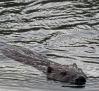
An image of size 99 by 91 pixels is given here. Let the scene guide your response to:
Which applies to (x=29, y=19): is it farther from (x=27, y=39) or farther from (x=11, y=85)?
(x=11, y=85)

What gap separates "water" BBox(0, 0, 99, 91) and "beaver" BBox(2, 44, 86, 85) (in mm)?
221

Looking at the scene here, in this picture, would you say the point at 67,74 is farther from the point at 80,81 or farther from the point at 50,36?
the point at 50,36

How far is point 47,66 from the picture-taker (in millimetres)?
11500

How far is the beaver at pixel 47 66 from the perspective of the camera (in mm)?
10664

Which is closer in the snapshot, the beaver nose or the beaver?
the beaver nose

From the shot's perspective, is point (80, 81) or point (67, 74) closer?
point (80, 81)

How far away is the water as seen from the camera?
424 inches

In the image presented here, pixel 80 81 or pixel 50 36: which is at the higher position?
pixel 80 81

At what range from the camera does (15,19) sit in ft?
59.1

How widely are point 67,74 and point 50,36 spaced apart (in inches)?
206

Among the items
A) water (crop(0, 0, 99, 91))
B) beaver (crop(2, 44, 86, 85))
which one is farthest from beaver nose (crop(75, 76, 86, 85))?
water (crop(0, 0, 99, 91))

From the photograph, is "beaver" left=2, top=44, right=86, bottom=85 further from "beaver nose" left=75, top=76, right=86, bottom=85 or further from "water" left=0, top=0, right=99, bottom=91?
"water" left=0, top=0, right=99, bottom=91

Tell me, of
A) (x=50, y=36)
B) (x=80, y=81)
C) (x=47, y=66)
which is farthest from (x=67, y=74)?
(x=50, y=36)

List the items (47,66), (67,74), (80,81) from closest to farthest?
(80,81)
(67,74)
(47,66)
